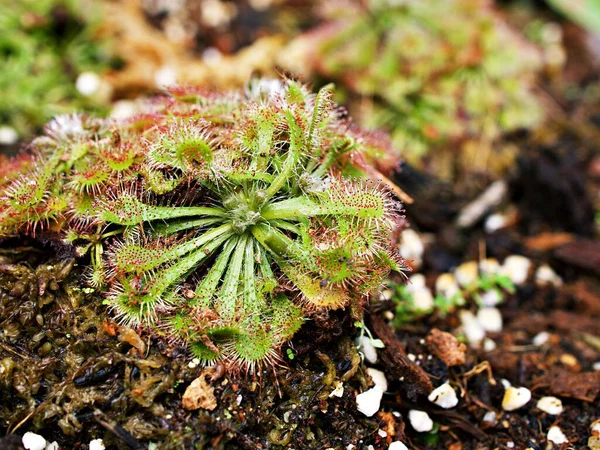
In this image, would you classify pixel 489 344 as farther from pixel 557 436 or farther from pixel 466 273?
pixel 557 436

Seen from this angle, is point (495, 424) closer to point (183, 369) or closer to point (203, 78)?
point (183, 369)

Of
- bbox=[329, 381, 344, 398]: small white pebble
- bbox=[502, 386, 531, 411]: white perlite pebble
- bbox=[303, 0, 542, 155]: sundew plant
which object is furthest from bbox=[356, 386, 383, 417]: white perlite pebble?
bbox=[303, 0, 542, 155]: sundew plant

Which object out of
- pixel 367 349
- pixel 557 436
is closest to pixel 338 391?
pixel 367 349

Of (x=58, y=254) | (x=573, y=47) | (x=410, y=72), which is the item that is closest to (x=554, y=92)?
(x=573, y=47)

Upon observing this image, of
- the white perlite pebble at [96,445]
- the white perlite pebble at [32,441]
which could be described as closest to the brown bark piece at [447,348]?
the white perlite pebble at [96,445]

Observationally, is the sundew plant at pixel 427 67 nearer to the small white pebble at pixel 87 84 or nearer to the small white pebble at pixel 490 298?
the small white pebble at pixel 490 298
